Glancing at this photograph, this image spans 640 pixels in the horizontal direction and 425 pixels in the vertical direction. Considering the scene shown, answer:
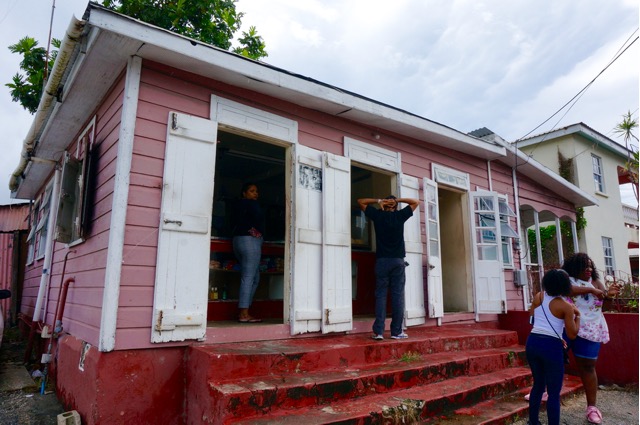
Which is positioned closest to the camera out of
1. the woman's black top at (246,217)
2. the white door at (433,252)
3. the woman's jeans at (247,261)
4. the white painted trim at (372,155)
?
the woman's jeans at (247,261)

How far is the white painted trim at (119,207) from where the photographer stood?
3461 mm

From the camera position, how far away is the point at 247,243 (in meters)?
5.16

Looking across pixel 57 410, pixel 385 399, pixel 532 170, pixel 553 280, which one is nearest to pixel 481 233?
pixel 532 170

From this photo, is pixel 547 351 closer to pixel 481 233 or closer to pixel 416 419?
pixel 416 419

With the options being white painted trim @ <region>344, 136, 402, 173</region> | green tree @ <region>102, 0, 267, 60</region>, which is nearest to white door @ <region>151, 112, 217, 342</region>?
white painted trim @ <region>344, 136, 402, 173</region>

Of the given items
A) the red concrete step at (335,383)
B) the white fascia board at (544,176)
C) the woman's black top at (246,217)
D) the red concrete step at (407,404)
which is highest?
the white fascia board at (544,176)

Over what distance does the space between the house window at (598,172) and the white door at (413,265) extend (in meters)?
12.0

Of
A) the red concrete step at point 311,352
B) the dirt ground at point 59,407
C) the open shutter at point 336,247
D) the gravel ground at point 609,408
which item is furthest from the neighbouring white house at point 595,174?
the open shutter at point 336,247

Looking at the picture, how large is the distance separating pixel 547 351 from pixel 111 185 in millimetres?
4014

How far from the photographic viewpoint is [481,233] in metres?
7.11

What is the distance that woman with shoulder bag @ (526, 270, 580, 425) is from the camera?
337 cm

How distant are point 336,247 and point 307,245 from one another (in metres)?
0.43

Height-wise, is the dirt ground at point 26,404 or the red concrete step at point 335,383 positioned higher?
the red concrete step at point 335,383

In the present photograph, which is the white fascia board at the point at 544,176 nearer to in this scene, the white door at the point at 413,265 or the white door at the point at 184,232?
the white door at the point at 413,265
